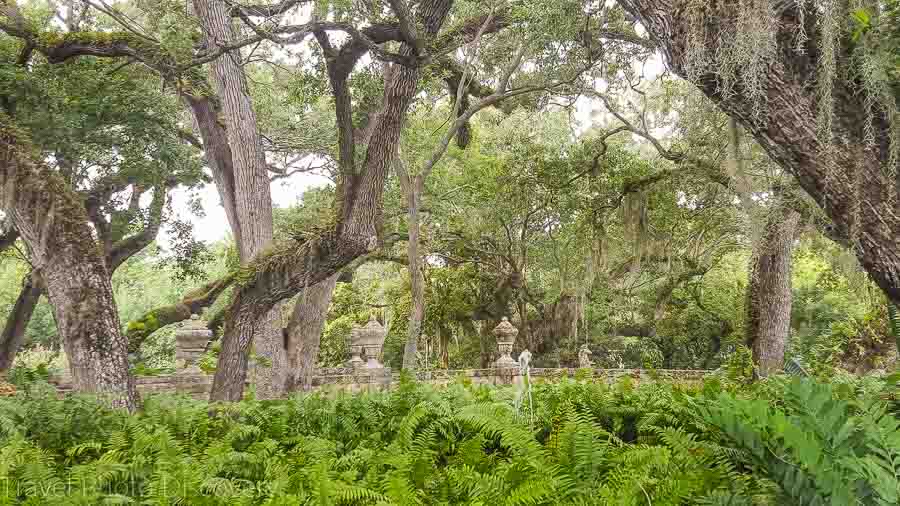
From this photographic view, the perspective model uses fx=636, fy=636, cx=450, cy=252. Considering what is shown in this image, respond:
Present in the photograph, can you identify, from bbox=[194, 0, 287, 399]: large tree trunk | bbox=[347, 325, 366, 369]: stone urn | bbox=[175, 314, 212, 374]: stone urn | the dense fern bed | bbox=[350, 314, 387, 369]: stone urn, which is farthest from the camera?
bbox=[347, 325, 366, 369]: stone urn

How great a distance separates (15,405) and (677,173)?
379 inches

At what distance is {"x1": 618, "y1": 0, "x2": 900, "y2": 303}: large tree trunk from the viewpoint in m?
3.62

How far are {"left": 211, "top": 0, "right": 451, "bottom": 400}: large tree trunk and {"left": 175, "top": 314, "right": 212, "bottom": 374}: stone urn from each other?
637 centimetres

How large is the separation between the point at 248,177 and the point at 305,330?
7.00 ft

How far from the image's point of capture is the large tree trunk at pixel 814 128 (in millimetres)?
3621

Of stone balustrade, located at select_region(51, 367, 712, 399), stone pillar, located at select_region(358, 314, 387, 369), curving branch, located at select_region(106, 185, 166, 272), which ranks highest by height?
curving branch, located at select_region(106, 185, 166, 272)

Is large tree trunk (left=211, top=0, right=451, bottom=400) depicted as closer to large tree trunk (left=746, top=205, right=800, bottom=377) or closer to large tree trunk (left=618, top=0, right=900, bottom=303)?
large tree trunk (left=618, top=0, right=900, bottom=303)

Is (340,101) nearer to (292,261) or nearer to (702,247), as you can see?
(292,261)

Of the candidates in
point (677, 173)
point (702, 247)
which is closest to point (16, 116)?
point (677, 173)

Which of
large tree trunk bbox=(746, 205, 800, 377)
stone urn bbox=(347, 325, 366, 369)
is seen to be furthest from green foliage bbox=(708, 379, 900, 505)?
stone urn bbox=(347, 325, 366, 369)

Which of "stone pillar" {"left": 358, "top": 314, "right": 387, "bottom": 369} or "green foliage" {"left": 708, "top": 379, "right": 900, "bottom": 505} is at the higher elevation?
"stone pillar" {"left": 358, "top": 314, "right": 387, "bottom": 369}

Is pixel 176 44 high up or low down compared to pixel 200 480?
up

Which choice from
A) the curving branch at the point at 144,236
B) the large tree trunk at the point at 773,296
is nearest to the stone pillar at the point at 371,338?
the curving branch at the point at 144,236

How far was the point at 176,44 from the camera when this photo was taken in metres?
5.93
